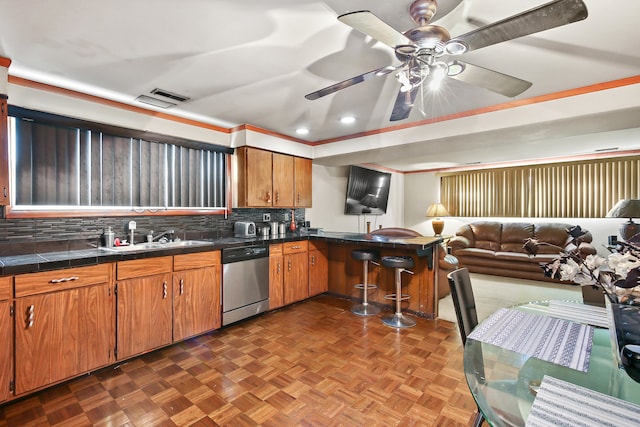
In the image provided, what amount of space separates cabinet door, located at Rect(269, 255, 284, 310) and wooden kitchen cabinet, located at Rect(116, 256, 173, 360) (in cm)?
116

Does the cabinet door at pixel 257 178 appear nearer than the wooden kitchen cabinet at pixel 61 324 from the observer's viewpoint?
No

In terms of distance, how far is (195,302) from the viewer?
288cm

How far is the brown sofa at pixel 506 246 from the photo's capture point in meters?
5.12

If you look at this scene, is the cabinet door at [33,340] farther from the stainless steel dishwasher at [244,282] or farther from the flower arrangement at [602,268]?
the flower arrangement at [602,268]

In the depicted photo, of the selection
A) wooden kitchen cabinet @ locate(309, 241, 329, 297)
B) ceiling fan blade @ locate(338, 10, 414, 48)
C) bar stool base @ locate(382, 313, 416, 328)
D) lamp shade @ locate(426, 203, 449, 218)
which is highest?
ceiling fan blade @ locate(338, 10, 414, 48)

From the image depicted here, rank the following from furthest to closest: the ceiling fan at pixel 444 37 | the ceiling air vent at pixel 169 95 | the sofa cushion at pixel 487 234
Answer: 1. the sofa cushion at pixel 487 234
2. the ceiling air vent at pixel 169 95
3. the ceiling fan at pixel 444 37

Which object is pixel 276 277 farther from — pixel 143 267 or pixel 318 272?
pixel 143 267

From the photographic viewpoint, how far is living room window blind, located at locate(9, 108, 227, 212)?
2.42 meters

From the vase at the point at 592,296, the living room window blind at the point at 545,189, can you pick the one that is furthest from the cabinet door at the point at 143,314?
the living room window blind at the point at 545,189

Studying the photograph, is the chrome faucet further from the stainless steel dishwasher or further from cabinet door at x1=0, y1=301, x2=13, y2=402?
cabinet door at x1=0, y1=301, x2=13, y2=402

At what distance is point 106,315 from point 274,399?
4.71 ft

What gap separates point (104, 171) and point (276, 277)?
2056mm

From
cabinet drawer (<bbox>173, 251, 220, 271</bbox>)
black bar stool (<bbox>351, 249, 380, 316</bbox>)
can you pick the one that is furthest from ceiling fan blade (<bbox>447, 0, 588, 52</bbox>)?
cabinet drawer (<bbox>173, 251, 220, 271</bbox>)

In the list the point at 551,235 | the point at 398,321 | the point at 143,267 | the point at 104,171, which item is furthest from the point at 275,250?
the point at 551,235
